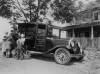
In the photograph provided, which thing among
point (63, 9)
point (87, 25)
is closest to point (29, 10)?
point (63, 9)

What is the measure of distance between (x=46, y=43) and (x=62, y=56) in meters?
1.38

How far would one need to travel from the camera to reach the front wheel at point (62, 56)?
5227 mm

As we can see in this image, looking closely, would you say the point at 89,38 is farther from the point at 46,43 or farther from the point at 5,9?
the point at 5,9

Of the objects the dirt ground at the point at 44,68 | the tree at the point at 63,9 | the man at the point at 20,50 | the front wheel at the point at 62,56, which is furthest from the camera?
the tree at the point at 63,9

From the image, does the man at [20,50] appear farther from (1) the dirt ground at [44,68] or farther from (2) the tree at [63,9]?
(2) the tree at [63,9]

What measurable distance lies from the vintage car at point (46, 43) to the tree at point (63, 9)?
759 centimetres

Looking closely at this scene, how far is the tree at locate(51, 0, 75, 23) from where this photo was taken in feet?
43.5

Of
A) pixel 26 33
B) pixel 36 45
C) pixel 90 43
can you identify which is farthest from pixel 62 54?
pixel 90 43

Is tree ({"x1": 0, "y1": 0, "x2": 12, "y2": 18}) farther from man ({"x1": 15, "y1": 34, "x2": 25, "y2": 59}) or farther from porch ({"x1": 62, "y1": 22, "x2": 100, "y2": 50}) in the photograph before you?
porch ({"x1": 62, "y1": 22, "x2": 100, "y2": 50})

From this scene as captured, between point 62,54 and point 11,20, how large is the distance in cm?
1191

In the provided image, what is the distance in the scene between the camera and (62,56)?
5.35 meters

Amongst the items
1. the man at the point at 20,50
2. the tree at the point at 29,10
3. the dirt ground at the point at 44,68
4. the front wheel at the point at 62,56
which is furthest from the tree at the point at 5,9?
the front wheel at the point at 62,56

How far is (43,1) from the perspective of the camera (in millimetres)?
14586

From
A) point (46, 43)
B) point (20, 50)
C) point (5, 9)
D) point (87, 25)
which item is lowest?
point (20, 50)
